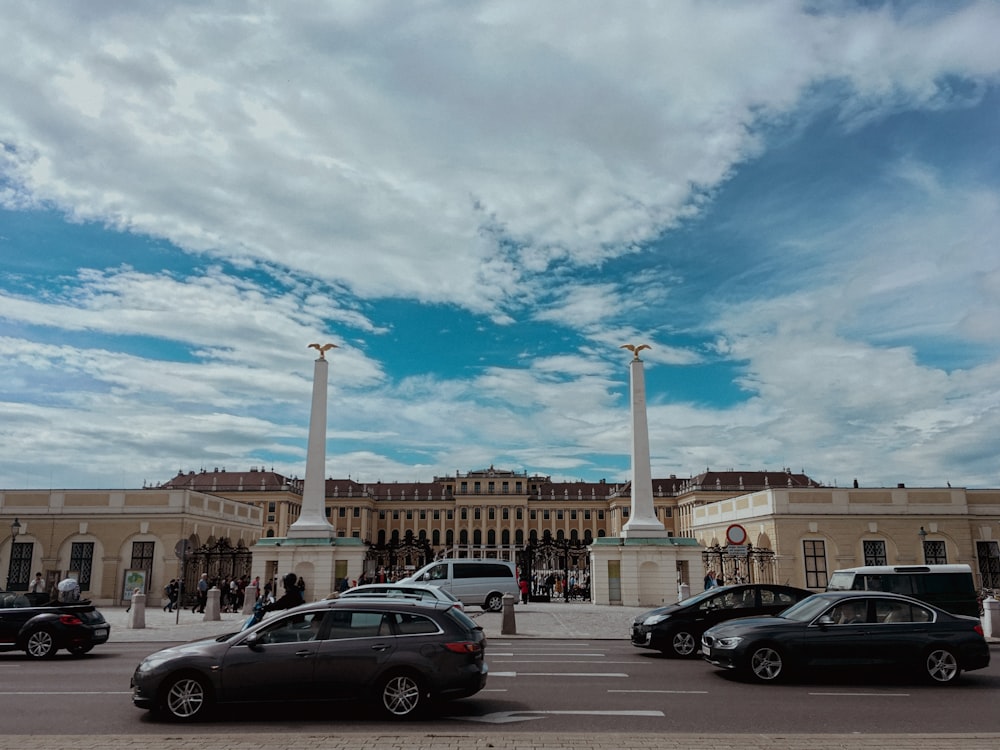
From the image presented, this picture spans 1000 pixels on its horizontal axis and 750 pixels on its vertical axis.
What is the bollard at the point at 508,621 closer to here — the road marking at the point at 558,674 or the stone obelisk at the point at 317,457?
the road marking at the point at 558,674

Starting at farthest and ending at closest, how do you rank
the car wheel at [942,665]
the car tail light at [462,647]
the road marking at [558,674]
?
the road marking at [558,674], the car wheel at [942,665], the car tail light at [462,647]

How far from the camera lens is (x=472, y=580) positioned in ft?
98.9

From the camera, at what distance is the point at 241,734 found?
8.64m

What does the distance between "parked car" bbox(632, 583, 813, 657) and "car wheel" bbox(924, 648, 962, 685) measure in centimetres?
424

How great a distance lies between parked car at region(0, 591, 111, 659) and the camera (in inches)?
656

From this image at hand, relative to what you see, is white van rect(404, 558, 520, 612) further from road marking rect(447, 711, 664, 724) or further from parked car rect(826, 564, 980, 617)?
road marking rect(447, 711, 664, 724)

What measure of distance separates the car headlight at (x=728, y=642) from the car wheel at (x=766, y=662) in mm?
268

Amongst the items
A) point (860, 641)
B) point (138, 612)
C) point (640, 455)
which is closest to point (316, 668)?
point (860, 641)

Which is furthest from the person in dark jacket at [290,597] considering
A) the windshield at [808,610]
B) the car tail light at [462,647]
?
the windshield at [808,610]

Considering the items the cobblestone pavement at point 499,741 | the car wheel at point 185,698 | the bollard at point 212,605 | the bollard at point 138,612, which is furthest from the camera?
the bollard at point 212,605

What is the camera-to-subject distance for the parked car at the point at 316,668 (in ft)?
31.1

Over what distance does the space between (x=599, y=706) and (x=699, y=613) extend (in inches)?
255

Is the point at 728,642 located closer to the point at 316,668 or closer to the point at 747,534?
the point at 316,668

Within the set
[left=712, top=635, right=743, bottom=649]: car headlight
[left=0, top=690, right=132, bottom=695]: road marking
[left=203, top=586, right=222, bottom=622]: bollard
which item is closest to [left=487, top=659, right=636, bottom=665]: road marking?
[left=712, top=635, right=743, bottom=649]: car headlight
